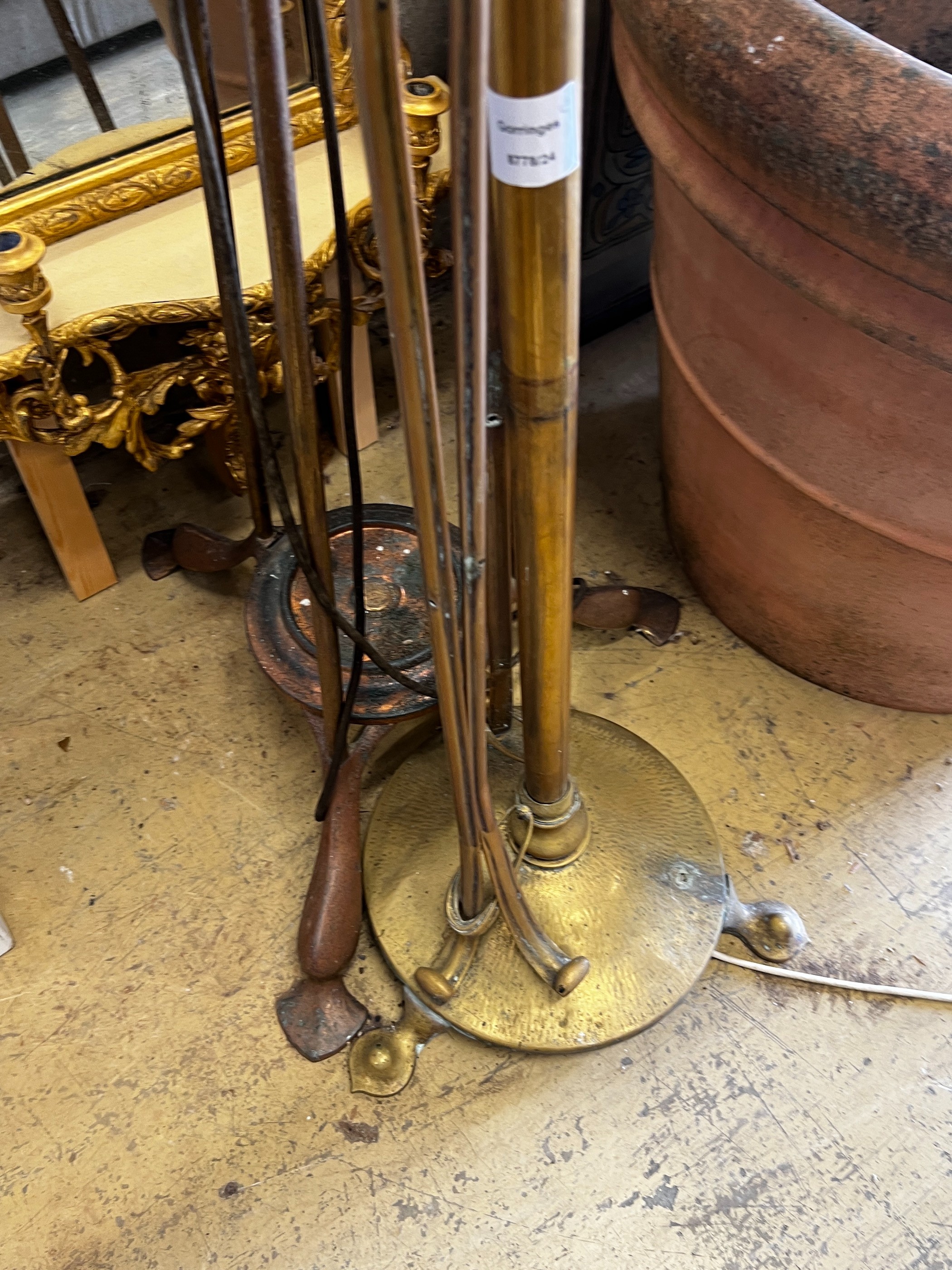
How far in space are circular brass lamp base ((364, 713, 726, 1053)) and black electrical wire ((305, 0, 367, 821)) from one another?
0.16 metres

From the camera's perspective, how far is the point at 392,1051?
3.15 feet

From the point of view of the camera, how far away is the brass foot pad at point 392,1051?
0.95 metres

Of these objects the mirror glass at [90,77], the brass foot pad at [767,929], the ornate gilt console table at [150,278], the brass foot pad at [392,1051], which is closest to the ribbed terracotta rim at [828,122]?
the ornate gilt console table at [150,278]

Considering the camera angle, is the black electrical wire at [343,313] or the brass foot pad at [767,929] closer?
the black electrical wire at [343,313]

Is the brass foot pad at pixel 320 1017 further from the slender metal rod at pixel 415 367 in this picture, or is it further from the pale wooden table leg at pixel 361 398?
the pale wooden table leg at pixel 361 398

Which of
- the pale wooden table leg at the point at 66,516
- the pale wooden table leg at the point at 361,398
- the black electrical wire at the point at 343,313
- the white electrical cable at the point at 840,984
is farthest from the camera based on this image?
the pale wooden table leg at the point at 361,398

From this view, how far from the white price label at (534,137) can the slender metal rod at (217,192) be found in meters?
0.19

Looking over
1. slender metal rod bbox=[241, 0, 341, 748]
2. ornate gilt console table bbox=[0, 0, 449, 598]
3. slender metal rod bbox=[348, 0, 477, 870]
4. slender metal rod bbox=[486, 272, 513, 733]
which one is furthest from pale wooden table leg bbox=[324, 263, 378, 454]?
slender metal rod bbox=[348, 0, 477, 870]

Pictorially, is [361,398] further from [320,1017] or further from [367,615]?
[320,1017]

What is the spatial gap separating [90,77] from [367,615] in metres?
0.65

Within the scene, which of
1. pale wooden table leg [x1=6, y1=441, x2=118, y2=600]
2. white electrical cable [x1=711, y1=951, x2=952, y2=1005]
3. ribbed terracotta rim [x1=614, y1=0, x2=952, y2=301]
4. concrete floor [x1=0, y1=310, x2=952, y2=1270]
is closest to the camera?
ribbed terracotta rim [x1=614, y1=0, x2=952, y2=301]

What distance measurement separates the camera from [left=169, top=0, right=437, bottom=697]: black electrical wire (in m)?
0.58

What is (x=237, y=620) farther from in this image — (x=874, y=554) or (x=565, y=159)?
(x=565, y=159)

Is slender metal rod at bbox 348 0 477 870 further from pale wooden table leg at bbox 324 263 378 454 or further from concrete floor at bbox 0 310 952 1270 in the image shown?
pale wooden table leg at bbox 324 263 378 454
